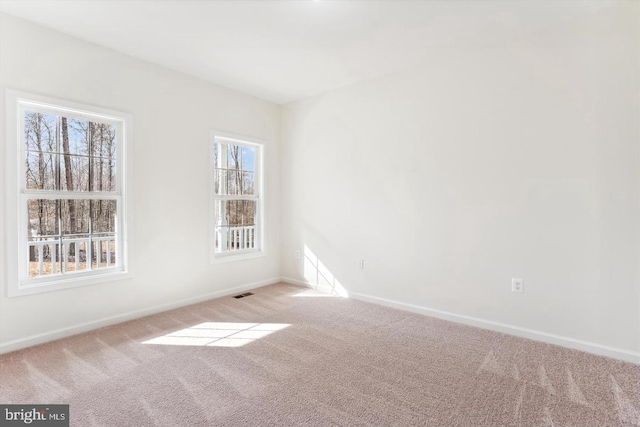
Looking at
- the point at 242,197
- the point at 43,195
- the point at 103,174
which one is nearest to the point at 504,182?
the point at 242,197

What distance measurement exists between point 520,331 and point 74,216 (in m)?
4.16

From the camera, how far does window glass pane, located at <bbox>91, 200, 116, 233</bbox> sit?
3.10 metres

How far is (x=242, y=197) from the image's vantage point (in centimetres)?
442

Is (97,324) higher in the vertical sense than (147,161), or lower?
lower

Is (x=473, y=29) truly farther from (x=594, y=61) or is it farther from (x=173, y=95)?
(x=173, y=95)

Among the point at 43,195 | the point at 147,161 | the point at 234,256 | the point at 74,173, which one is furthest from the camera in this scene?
the point at 234,256

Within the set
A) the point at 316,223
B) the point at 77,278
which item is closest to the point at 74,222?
the point at 77,278

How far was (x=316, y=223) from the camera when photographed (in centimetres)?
444

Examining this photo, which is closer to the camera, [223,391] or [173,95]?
[223,391]

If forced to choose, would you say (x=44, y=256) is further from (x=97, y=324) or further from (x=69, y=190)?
(x=97, y=324)

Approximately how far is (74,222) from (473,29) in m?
3.95

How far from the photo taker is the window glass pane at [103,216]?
122 inches

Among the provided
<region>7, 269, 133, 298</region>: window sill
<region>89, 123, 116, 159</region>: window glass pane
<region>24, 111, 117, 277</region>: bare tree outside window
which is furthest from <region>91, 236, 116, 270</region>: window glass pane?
<region>89, 123, 116, 159</region>: window glass pane

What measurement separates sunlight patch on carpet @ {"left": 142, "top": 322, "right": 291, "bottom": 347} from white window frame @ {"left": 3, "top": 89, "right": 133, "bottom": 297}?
88cm
